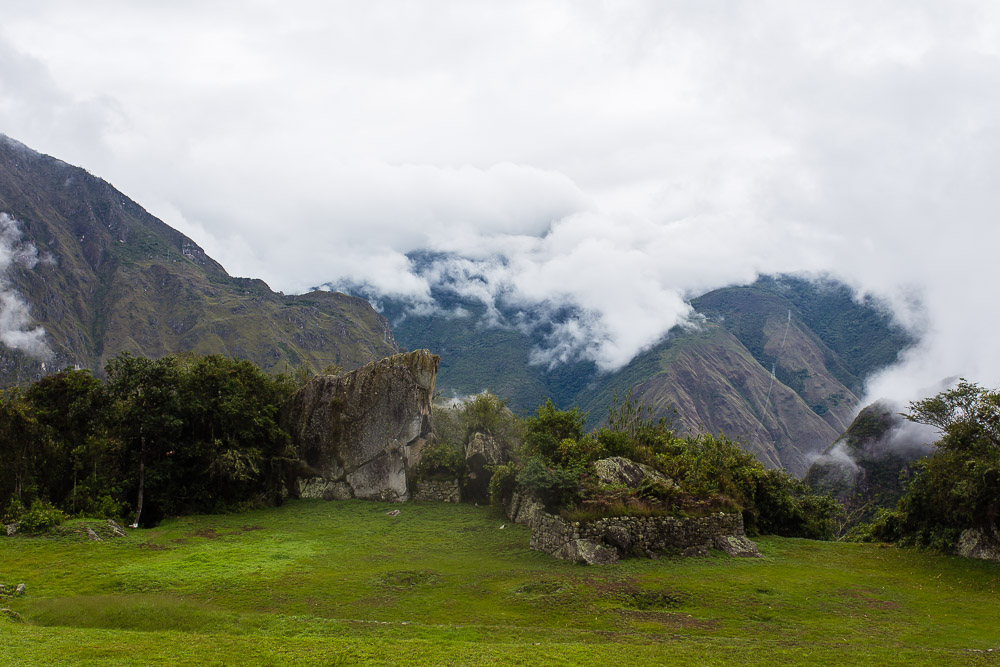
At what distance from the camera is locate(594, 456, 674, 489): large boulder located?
108ft

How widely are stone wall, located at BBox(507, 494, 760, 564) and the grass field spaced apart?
1.04m

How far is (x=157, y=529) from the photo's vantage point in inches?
1316

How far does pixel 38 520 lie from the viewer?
2747 centimetres

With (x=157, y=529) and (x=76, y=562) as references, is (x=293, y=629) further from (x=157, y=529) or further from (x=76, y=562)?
(x=157, y=529)

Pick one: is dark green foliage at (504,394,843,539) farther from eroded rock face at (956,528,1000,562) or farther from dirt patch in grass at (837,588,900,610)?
eroded rock face at (956,528,1000,562)

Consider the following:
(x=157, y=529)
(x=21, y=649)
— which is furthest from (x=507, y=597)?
(x=157, y=529)

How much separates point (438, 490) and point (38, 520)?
2689 cm

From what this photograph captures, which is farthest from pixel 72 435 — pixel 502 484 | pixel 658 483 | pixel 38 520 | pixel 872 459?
pixel 872 459

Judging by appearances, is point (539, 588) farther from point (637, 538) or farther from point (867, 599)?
point (867, 599)

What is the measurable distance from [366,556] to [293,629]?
12214 mm

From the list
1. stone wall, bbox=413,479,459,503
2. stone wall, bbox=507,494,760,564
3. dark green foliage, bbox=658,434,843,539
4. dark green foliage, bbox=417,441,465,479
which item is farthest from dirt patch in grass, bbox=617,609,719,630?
dark green foliage, bbox=417,441,465,479

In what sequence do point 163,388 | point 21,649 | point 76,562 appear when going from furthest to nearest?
point 163,388, point 76,562, point 21,649

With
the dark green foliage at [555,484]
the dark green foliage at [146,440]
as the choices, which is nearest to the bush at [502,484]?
the dark green foliage at [555,484]

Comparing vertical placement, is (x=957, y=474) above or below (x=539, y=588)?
above
